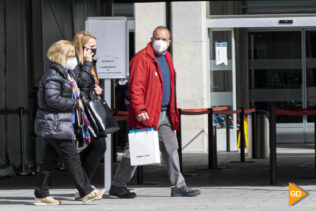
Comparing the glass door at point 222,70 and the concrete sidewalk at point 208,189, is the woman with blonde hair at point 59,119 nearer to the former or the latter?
the concrete sidewalk at point 208,189

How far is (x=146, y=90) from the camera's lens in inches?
330

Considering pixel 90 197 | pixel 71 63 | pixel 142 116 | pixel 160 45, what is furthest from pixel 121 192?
pixel 160 45

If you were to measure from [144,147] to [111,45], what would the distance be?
1365mm

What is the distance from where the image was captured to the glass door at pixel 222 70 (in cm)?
1731

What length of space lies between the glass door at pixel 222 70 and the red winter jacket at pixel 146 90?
8.89m

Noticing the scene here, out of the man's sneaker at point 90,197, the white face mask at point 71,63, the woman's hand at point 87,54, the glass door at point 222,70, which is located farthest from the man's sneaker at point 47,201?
the glass door at point 222,70

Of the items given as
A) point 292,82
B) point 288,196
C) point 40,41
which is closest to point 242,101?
point 292,82

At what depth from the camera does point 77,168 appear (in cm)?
799

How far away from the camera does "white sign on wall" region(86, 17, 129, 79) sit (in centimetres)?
885

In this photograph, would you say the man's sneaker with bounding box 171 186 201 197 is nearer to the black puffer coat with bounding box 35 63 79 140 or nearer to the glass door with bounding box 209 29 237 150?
the black puffer coat with bounding box 35 63 79 140

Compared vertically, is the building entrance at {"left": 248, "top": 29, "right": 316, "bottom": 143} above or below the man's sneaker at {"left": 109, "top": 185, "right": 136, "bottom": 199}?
above

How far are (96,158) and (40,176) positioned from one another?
650 millimetres

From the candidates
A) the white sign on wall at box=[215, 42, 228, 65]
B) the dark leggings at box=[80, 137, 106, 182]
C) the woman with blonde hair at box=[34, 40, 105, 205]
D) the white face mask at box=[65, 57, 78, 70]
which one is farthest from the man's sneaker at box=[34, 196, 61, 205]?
the white sign on wall at box=[215, 42, 228, 65]

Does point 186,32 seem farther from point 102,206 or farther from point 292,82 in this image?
point 102,206
